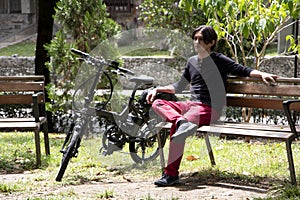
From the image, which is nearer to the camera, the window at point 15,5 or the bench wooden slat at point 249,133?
the bench wooden slat at point 249,133

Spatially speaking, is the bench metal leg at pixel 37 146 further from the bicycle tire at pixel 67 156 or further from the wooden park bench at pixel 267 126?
the wooden park bench at pixel 267 126

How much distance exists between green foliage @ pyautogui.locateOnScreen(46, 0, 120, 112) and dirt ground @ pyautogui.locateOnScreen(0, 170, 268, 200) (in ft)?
14.2

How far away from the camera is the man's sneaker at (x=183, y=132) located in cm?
554

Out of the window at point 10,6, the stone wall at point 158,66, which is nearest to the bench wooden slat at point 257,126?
the stone wall at point 158,66

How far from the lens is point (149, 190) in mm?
5461

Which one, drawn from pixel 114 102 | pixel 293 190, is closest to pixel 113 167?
pixel 293 190

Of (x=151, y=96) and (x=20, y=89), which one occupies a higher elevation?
(x=151, y=96)

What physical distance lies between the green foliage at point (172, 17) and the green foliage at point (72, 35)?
14.1 feet

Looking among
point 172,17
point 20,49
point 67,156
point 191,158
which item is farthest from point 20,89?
point 20,49

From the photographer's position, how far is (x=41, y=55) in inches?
440

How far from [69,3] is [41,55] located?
1.45 m

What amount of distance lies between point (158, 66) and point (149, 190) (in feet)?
35.1

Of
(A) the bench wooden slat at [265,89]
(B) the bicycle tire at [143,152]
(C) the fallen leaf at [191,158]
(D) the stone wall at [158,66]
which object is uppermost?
(A) the bench wooden slat at [265,89]

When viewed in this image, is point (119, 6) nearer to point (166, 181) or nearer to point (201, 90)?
point (201, 90)
